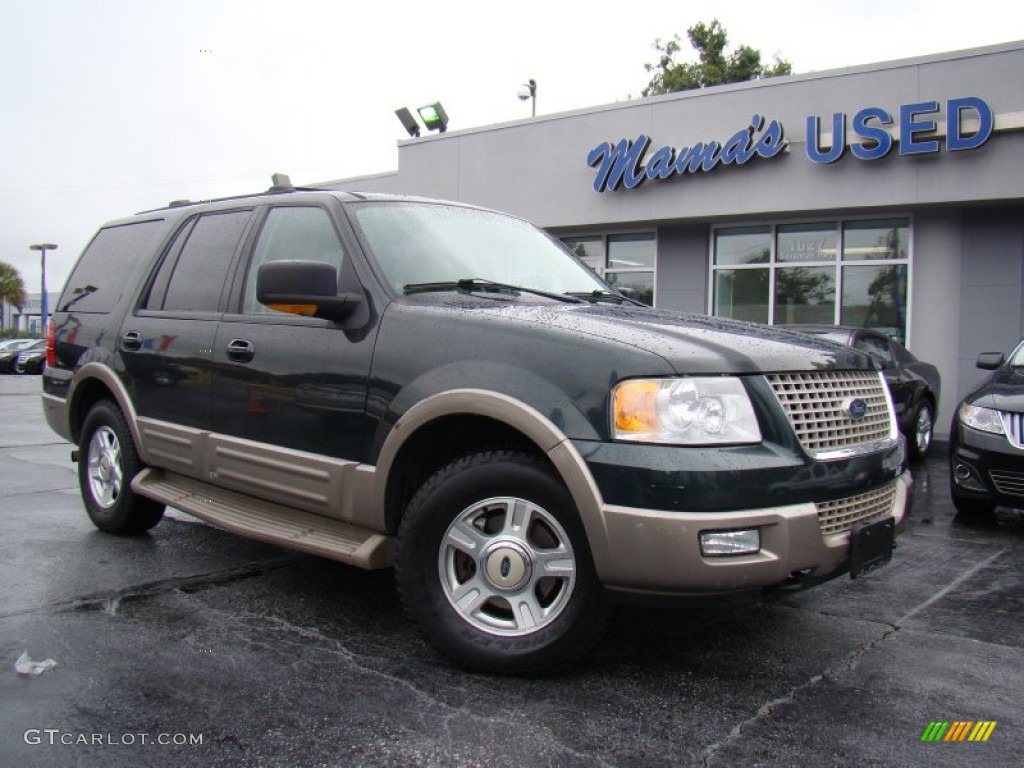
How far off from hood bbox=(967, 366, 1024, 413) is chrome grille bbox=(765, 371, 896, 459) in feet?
9.52

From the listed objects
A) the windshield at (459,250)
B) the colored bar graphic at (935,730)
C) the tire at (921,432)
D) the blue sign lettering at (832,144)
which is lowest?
the tire at (921,432)

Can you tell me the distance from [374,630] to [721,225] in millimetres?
11615

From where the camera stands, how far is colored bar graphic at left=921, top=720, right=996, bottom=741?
2764mm

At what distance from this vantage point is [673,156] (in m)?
13.6

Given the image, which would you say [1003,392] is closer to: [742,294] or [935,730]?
[935,730]

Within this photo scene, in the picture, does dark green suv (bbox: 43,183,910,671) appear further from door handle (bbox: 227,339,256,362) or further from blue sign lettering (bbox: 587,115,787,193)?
blue sign lettering (bbox: 587,115,787,193)

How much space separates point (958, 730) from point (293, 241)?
11.0ft

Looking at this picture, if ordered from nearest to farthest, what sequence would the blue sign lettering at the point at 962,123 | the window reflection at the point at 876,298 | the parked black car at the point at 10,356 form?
the blue sign lettering at the point at 962,123, the window reflection at the point at 876,298, the parked black car at the point at 10,356

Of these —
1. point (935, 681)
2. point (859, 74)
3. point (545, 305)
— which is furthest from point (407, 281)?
point (859, 74)

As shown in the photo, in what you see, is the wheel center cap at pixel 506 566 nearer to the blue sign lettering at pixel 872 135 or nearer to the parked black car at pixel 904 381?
the parked black car at pixel 904 381

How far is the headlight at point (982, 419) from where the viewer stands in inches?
233

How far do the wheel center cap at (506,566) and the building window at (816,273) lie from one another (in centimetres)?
1090

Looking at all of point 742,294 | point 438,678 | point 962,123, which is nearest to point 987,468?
point 438,678

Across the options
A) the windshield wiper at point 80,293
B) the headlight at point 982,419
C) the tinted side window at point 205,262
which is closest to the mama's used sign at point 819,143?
the headlight at point 982,419
